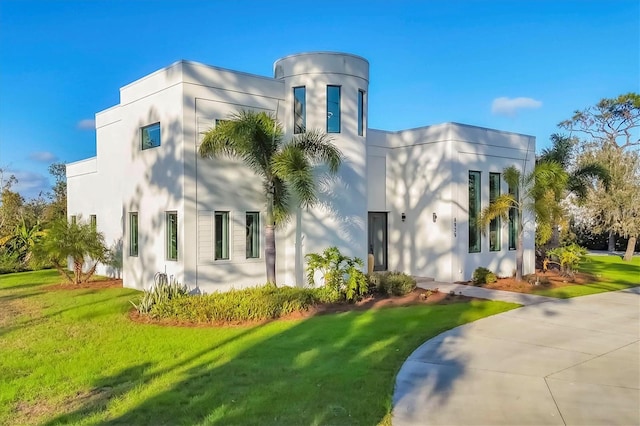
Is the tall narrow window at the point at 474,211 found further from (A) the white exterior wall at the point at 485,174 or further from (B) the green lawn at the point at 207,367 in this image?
(B) the green lawn at the point at 207,367

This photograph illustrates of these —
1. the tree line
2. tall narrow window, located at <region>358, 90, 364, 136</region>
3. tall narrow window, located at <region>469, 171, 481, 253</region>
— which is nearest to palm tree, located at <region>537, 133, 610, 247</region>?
the tree line

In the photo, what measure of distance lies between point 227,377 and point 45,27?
1238 cm

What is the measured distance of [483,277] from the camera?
1538cm

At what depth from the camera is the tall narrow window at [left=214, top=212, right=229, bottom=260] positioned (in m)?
13.5

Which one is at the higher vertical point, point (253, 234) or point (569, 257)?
point (253, 234)

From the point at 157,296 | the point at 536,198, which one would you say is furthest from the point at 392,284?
the point at 157,296

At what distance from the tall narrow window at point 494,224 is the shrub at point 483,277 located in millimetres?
1791

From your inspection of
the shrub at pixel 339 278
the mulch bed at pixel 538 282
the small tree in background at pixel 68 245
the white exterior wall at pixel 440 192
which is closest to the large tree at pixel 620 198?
the mulch bed at pixel 538 282

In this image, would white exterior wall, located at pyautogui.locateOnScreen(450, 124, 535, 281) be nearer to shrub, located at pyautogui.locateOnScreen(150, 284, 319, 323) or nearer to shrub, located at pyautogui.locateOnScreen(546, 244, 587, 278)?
shrub, located at pyautogui.locateOnScreen(546, 244, 587, 278)

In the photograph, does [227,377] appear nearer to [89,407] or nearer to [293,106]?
[89,407]

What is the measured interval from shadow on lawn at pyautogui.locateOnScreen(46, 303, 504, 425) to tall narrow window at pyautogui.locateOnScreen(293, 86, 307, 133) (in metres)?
6.96

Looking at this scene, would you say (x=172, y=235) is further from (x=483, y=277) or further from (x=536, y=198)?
(x=536, y=198)

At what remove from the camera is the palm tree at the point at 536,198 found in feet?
48.8

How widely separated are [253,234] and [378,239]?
18.1ft
